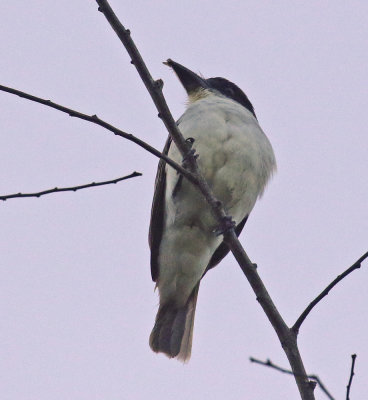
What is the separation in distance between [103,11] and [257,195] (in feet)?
11.2

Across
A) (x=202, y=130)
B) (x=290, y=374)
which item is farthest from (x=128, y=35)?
(x=202, y=130)

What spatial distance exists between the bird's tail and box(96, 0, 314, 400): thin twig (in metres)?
2.75

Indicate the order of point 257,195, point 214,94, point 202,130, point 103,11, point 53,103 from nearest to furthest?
point 53,103
point 103,11
point 202,130
point 257,195
point 214,94

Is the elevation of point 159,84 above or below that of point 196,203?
below

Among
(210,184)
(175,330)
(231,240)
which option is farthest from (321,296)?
(175,330)

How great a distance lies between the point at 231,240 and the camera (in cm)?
466

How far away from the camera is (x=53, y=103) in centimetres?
371

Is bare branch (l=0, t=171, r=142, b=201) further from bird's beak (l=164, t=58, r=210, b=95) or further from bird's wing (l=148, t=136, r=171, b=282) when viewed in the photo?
bird's beak (l=164, t=58, r=210, b=95)

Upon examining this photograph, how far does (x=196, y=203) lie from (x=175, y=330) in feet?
4.92

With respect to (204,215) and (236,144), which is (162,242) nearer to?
(204,215)

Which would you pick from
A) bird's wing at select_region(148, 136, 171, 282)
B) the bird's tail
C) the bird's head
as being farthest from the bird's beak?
the bird's tail

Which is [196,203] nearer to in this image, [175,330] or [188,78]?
[175,330]

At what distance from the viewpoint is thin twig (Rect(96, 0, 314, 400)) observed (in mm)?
3760

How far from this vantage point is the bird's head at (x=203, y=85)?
8.32m
